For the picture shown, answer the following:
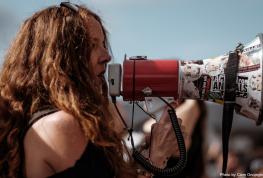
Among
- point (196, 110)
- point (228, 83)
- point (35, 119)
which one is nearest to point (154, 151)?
point (228, 83)

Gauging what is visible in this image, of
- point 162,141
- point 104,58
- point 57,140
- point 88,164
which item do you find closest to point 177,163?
point 162,141

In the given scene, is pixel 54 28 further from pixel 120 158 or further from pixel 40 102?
pixel 120 158

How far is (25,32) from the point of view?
2121 millimetres

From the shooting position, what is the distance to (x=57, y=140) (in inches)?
70.5

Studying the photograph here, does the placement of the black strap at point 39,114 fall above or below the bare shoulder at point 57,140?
above

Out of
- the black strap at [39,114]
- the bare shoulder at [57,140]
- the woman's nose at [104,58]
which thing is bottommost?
the bare shoulder at [57,140]

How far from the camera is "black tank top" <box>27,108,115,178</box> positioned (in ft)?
5.98

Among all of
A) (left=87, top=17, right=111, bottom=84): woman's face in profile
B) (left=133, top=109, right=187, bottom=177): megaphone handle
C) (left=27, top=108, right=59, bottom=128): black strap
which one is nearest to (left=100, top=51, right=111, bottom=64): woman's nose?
(left=87, top=17, right=111, bottom=84): woman's face in profile

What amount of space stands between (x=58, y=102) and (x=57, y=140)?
0.52 ft

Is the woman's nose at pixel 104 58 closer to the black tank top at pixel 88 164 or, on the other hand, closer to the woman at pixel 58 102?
the woman at pixel 58 102

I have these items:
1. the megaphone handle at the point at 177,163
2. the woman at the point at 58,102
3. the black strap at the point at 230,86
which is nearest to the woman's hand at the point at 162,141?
the megaphone handle at the point at 177,163

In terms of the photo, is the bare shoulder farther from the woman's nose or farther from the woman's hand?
the woman's hand

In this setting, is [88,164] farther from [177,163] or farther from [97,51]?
[177,163]

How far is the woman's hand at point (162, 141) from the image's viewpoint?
2.71 metres
